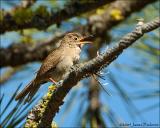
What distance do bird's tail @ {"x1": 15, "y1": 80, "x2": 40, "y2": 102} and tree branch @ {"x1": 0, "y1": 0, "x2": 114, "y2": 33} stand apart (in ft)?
1.78

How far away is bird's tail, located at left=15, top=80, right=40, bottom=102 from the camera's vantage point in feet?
7.95

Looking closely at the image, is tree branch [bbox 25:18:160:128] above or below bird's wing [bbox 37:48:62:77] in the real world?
below

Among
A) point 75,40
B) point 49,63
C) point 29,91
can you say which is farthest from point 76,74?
point 75,40

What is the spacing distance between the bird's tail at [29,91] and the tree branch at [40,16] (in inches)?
21.3

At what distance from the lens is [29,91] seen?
2609mm

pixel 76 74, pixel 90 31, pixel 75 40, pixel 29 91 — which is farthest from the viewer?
pixel 90 31

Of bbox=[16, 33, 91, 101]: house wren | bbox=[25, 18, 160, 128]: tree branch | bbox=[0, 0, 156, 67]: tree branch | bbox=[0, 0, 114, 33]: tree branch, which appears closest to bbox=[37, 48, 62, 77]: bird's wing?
bbox=[16, 33, 91, 101]: house wren

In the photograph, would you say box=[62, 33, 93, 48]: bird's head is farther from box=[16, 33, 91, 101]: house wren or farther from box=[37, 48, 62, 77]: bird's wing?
box=[37, 48, 62, 77]: bird's wing

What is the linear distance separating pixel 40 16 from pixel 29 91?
72 centimetres

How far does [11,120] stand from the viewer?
1971 millimetres

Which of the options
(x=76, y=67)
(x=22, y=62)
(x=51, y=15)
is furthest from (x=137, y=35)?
(x=22, y=62)

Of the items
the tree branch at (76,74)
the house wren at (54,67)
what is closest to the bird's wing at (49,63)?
the house wren at (54,67)

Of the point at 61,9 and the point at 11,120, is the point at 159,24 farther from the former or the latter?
the point at 61,9

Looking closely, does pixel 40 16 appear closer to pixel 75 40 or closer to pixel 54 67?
pixel 75 40
